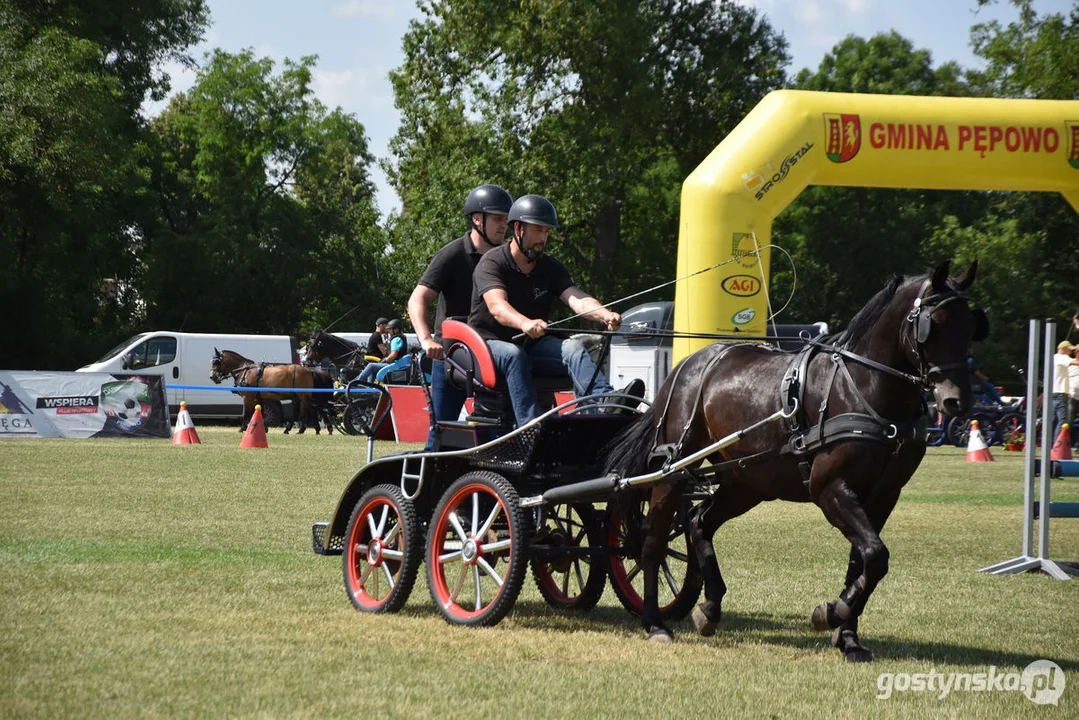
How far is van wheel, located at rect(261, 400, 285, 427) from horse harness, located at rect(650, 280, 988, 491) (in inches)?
950

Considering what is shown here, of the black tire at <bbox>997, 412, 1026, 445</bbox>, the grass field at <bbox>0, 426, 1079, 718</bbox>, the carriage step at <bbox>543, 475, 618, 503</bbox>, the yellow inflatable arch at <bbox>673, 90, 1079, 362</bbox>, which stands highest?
the yellow inflatable arch at <bbox>673, 90, 1079, 362</bbox>

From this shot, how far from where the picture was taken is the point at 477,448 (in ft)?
22.8

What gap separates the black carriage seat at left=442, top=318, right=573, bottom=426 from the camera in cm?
713

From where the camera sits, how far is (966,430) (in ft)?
85.9

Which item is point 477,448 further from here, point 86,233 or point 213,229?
point 213,229

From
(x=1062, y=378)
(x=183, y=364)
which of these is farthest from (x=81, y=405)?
(x=1062, y=378)

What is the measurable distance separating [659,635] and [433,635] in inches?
44.3

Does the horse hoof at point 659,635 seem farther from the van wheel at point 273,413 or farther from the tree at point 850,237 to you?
the tree at point 850,237

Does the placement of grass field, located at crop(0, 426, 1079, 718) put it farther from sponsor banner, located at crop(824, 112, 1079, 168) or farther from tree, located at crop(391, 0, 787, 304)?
tree, located at crop(391, 0, 787, 304)

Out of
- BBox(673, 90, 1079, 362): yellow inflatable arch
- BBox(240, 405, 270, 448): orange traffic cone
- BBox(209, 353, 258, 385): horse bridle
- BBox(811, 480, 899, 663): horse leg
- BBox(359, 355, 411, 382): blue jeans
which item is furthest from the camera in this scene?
BBox(209, 353, 258, 385): horse bridle

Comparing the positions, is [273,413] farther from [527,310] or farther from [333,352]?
[527,310]

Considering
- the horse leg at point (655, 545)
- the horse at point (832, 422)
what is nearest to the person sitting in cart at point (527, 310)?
the horse at point (832, 422)

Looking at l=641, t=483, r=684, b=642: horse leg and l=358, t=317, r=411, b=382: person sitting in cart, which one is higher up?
l=358, t=317, r=411, b=382: person sitting in cart

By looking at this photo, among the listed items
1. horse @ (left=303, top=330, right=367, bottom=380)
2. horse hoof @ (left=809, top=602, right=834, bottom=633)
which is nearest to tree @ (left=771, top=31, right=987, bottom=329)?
horse @ (left=303, top=330, right=367, bottom=380)
